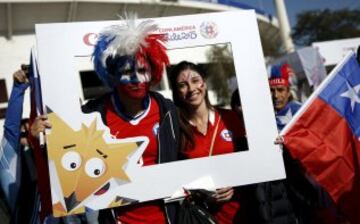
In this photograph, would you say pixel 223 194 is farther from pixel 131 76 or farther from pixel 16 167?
pixel 16 167

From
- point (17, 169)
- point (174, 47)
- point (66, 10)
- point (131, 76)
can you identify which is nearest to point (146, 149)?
point (131, 76)

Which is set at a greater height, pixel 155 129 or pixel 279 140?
pixel 155 129

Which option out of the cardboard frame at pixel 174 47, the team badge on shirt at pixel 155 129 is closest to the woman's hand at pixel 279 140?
the cardboard frame at pixel 174 47

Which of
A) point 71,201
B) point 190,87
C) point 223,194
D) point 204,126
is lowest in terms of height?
point 223,194

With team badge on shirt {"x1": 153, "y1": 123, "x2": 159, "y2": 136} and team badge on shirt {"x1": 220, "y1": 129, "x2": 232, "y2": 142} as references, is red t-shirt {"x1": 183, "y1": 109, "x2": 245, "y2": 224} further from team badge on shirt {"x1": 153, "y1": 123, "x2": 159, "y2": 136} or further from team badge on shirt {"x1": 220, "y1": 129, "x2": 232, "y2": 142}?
team badge on shirt {"x1": 153, "y1": 123, "x2": 159, "y2": 136}

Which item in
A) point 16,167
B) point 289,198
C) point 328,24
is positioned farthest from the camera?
point 328,24

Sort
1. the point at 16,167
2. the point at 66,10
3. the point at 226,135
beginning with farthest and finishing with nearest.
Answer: the point at 66,10 < the point at 226,135 < the point at 16,167

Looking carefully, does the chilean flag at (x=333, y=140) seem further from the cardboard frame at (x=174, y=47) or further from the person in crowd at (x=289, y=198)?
the cardboard frame at (x=174, y=47)

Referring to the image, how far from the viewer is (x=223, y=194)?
249 cm

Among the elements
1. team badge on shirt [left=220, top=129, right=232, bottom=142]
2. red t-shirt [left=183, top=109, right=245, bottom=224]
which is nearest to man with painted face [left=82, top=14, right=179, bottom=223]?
red t-shirt [left=183, top=109, right=245, bottom=224]

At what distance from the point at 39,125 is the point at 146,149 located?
22.9 inches

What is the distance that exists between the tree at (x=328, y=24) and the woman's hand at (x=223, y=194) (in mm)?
27502

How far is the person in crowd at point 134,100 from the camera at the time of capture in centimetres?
232

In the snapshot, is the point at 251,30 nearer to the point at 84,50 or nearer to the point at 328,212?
the point at 84,50
